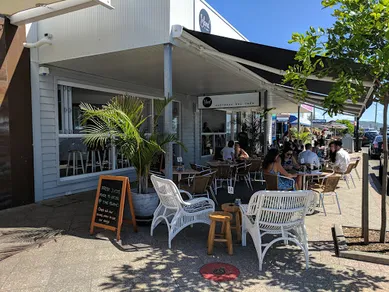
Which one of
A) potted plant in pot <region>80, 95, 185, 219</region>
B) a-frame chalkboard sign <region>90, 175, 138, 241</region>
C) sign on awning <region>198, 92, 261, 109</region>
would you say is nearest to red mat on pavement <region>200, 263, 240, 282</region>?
a-frame chalkboard sign <region>90, 175, 138, 241</region>

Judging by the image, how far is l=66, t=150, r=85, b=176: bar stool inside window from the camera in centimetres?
676

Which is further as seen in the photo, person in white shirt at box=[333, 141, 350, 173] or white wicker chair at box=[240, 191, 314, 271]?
person in white shirt at box=[333, 141, 350, 173]

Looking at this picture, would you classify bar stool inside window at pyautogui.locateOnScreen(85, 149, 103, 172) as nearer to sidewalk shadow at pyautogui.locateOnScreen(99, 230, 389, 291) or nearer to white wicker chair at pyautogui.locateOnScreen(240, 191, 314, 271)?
sidewalk shadow at pyautogui.locateOnScreen(99, 230, 389, 291)

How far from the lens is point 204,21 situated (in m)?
5.65

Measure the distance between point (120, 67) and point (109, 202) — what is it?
3274 millimetres

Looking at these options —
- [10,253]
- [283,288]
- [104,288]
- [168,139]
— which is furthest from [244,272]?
[10,253]

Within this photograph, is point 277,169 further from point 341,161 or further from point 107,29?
point 107,29

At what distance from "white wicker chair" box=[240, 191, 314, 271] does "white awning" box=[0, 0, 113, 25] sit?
3569 millimetres

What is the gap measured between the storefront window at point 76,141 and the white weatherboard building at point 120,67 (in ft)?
0.07

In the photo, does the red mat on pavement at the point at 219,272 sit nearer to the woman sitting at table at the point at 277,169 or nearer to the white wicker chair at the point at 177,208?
the white wicker chair at the point at 177,208

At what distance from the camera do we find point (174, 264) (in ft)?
10.4

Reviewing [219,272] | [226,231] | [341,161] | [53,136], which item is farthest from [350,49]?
[53,136]

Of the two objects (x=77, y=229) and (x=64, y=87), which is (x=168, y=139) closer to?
(x=77, y=229)

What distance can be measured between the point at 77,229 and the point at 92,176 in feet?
9.79
